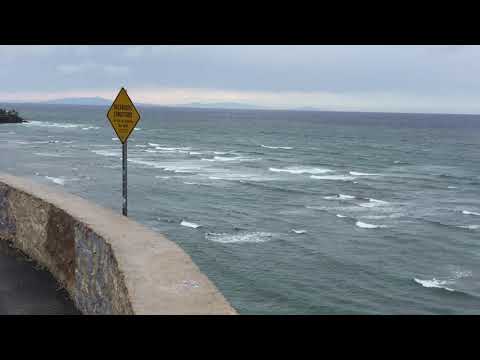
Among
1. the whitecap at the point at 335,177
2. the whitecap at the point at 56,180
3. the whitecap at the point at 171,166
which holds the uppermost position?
the whitecap at the point at 171,166

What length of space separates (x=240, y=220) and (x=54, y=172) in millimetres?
22149

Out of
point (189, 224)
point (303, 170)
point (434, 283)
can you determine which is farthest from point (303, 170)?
point (434, 283)

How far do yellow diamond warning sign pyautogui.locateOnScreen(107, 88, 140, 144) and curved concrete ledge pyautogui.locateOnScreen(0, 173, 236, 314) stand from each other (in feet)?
3.73

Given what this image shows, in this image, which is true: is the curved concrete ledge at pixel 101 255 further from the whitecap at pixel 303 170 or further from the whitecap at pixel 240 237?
the whitecap at pixel 303 170

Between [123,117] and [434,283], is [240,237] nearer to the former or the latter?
[434,283]

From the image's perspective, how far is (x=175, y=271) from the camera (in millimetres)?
4992

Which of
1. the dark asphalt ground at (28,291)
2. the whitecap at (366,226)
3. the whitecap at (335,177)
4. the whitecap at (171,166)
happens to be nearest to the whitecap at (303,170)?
the whitecap at (335,177)

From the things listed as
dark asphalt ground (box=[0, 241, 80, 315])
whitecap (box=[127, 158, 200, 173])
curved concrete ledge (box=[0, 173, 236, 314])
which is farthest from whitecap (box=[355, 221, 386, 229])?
dark asphalt ground (box=[0, 241, 80, 315])

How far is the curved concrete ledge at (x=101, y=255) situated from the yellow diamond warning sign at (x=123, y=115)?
1137 mm

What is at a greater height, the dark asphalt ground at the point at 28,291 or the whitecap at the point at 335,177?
the dark asphalt ground at the point at 28,291

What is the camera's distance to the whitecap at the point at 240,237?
1105 inches

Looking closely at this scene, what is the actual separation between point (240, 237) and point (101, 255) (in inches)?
914

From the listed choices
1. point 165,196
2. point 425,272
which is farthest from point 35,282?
point 165,196
